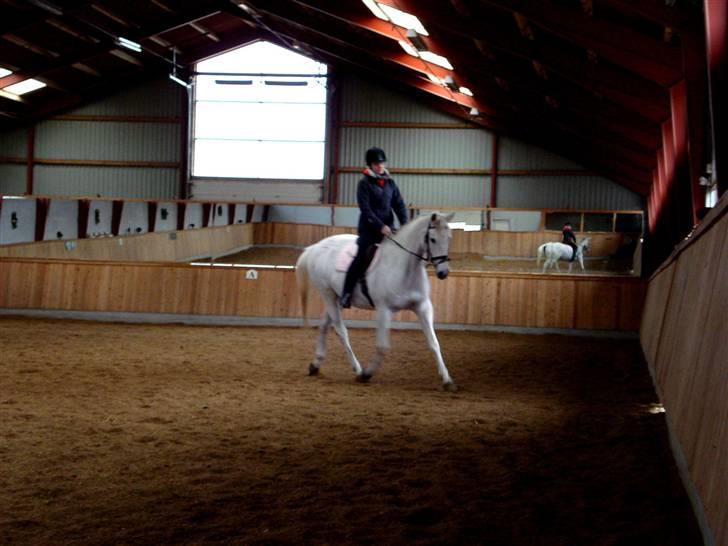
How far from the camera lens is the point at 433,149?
3662 centimetres

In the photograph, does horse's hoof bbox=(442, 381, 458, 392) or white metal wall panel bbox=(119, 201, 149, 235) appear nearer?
horse's hoof bbox=(442, 381, 458, 392)

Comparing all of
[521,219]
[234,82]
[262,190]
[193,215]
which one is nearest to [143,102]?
[234,82]

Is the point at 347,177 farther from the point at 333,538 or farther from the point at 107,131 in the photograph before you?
the point at 333,538

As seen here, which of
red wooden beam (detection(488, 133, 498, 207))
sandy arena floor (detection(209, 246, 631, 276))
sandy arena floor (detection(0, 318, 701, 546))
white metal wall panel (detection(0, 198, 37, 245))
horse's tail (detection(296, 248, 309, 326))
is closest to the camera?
sandy arena floor (detection(0, 318, 701, 546))

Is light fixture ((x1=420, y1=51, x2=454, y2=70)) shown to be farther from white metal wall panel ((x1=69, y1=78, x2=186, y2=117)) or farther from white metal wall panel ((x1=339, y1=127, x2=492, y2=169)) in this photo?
white metal wall panel ((x1=69, y1=78, x2=186, y2=117))

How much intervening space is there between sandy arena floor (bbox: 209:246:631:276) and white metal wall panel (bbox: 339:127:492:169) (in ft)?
20.7

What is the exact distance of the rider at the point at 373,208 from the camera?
8688 mm

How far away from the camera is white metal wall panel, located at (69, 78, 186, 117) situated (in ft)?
125

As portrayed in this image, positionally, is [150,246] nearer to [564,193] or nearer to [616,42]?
[616,42]

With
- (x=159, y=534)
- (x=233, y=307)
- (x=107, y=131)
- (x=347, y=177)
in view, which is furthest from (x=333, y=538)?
(x=107, y=131)

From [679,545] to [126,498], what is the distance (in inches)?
104

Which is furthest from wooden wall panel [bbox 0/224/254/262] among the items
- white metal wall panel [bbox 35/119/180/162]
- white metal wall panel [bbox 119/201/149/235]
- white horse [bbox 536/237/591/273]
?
white horse [bbox 536/237/591/273]

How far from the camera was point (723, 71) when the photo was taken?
7.15 metres

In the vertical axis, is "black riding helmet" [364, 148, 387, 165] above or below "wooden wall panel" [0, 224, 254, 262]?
above
